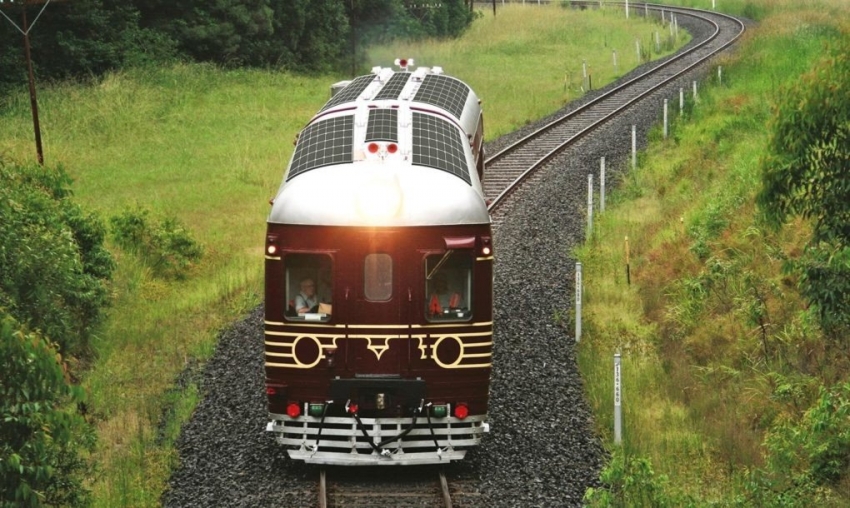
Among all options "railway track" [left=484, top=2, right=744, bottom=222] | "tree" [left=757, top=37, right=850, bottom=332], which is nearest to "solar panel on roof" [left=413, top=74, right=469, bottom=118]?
"tree" [left=757, top=37, right=850, bottom=332]

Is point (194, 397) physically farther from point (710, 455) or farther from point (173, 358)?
point (710, 455)

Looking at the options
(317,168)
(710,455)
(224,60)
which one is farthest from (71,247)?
(224,60)

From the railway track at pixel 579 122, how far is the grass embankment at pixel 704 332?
2.55 m

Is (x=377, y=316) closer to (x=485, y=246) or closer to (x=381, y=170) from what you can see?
(x=485, y=246)

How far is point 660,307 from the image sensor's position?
17266 mm

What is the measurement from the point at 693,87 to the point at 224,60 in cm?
1890

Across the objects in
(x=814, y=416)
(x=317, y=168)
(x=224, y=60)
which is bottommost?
(x=224, y=60)

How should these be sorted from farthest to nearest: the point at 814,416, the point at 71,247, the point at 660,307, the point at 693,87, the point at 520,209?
the point at 693,87, the point at 520,209, the point at 660,307, the point at 71,247, the point at 814,416

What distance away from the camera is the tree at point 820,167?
32.6 feet

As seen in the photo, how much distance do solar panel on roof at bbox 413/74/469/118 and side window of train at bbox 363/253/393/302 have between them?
3630mm

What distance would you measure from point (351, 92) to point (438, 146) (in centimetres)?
291

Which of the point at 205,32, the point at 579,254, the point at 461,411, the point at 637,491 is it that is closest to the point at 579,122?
the point at 579,254

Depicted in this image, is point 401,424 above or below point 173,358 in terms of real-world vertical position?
above

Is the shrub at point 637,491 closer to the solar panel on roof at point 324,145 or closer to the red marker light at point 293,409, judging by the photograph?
the red marker light at point 293,409
